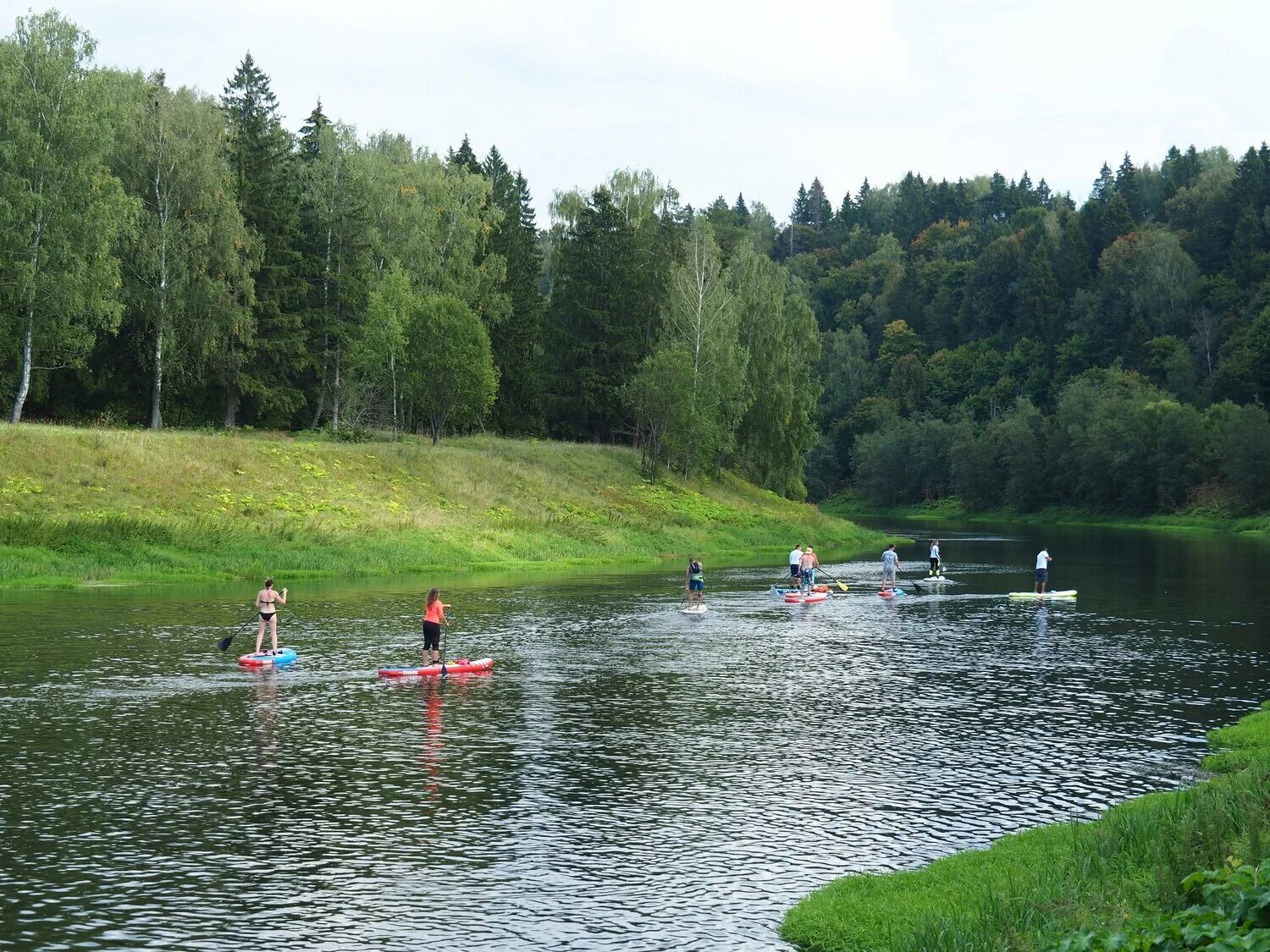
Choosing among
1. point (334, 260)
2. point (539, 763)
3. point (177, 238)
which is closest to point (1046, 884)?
point (539, 763)

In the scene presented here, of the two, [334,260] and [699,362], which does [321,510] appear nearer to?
[334,260]

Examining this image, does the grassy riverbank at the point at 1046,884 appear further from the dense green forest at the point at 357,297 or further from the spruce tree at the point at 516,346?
the spruce tree at the point at 516,346

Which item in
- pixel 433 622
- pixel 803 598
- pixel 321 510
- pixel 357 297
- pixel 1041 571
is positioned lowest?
pixel 803 598

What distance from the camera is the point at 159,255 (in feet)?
264

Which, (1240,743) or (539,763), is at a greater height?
(1240,743)

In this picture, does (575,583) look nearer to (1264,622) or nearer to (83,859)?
(1264,622)

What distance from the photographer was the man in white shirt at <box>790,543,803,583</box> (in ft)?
192

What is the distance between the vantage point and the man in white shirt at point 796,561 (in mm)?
58487

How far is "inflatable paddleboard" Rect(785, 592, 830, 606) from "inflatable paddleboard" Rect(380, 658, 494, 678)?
22928mm

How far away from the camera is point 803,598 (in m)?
56.2

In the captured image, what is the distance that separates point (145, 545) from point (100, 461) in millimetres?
9522

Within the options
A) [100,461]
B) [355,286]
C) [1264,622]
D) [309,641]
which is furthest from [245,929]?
[355,286]

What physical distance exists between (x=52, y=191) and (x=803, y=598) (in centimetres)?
4679

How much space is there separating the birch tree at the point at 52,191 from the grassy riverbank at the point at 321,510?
7.65m
